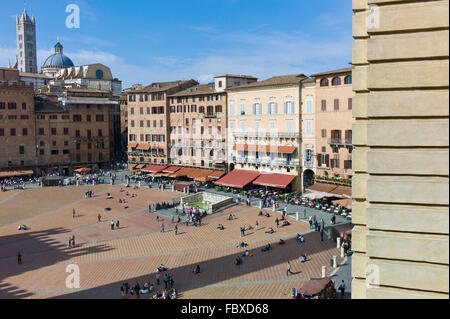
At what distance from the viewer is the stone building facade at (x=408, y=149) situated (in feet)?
21.8

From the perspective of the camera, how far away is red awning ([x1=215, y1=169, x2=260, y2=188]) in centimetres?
5906

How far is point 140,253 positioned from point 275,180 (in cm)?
2462

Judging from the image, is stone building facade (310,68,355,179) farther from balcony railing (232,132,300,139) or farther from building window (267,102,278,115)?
building window (267,102,278,115)

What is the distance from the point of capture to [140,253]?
36.2 meters

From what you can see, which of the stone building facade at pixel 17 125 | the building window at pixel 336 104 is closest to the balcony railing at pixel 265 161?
the building window at pixel 336 104

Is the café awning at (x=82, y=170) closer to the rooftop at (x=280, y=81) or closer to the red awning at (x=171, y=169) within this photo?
the red awning at (x=171, y=169)

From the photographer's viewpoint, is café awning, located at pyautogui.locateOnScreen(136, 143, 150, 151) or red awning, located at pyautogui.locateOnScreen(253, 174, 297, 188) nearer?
red awning, located at pyautogui.locateOnScreen(253, 174, 297, 188)

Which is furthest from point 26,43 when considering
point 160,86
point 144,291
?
point 144,291

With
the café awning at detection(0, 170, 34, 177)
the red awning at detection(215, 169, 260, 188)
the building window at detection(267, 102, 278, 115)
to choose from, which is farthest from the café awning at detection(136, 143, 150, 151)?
the building window at detection(267, 102, 278, 115)

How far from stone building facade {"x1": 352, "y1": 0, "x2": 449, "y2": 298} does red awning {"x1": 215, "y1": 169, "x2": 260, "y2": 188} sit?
5128 cm

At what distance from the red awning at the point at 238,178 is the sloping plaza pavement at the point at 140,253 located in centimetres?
804

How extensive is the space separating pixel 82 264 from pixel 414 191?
31.0 m

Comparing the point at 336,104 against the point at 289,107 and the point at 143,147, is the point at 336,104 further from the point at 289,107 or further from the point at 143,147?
the point at 143,147

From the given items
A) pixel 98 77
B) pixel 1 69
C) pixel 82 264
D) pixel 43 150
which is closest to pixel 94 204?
pixel 82 264
